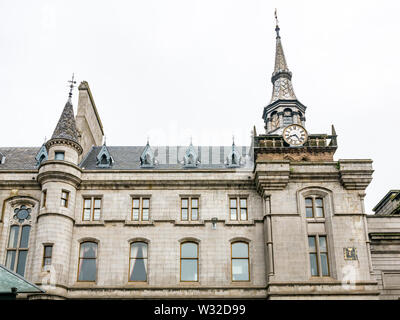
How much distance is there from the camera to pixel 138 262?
29609mm

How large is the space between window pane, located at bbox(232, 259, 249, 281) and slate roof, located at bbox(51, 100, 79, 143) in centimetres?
1350

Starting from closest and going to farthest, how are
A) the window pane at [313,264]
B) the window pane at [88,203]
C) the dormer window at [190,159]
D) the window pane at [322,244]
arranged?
the window pane at [313,264] < the window pane at [322,244] < the window pane at [88,203] < the dormer window at [190,159]

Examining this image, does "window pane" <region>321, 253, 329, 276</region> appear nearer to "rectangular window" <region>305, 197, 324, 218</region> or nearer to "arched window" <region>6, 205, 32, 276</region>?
"rectangular window" <region>305, 197, 324, 218</region>

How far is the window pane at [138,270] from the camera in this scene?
2923 cm

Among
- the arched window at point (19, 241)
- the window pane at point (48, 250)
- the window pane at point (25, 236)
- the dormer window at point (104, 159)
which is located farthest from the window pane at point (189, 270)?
the window pane at point (25, 236)

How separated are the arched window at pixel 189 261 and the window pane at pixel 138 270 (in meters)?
2.38

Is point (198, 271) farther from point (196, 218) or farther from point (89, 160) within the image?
point (89, 160)

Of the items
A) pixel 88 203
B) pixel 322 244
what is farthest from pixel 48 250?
pixel 322 244

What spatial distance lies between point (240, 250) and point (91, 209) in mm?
10087

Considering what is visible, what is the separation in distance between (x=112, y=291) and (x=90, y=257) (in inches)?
105

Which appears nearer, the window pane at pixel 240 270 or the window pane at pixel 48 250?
the window pane at pixel 48 250

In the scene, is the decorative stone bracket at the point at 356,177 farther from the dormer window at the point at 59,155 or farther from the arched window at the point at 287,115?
the dormer window at the point at 59,155

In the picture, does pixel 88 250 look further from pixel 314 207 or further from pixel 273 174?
pixel 314 207
